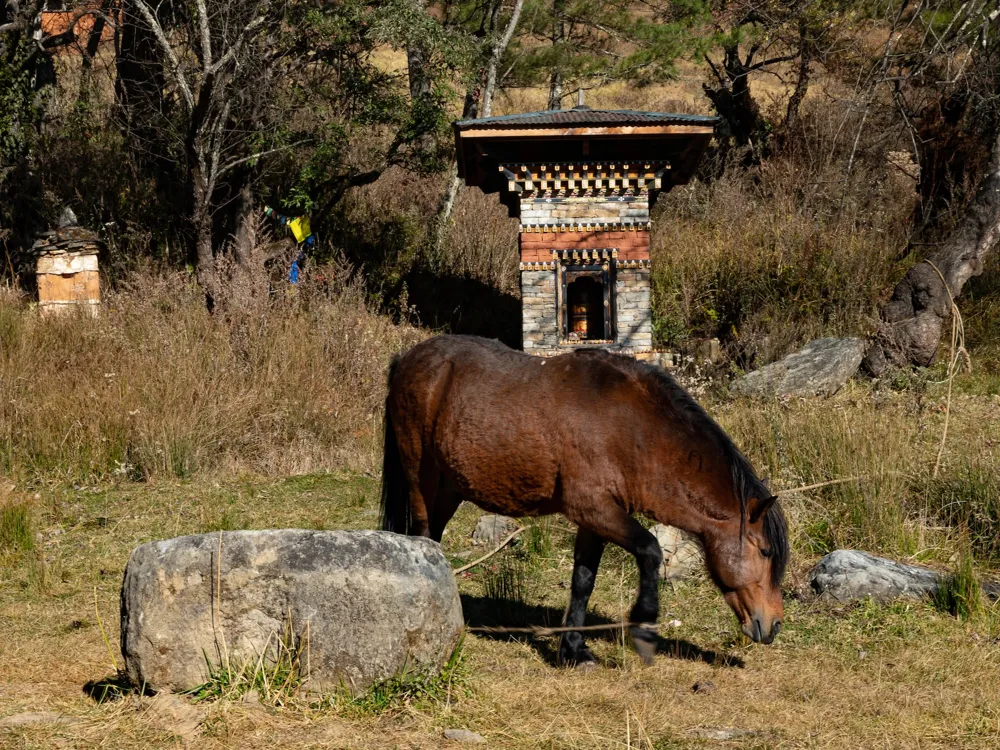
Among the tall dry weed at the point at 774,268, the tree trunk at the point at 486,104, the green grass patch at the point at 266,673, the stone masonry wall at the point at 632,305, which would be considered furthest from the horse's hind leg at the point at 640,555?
the tree trunk at the point at 486,104

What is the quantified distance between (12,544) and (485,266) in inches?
530

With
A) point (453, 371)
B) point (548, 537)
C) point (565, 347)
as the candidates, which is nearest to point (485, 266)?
point (565, 347)

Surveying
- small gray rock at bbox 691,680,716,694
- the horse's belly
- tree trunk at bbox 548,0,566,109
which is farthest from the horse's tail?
tree trunk at bbox 548,0,566,109

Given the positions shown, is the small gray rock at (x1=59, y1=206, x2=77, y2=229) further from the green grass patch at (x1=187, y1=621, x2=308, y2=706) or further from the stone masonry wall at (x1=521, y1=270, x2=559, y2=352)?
the green grass patch at (x1=187, y1=621, x2=308, y2=706)

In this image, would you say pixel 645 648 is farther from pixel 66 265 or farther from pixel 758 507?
pixel 66 265

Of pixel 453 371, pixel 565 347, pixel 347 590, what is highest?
pixel 453 371

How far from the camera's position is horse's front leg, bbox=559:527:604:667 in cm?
598

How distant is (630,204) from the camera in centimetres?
1605

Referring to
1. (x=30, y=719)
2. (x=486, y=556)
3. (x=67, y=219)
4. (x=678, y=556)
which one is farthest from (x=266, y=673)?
(x=67, y=219)

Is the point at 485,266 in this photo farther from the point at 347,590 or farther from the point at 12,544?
the point at 347,590

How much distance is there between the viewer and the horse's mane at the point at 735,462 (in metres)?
5.55

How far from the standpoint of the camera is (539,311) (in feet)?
53.0

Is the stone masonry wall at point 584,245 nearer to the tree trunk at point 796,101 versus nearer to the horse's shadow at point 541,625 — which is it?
the horse's shadow at point 541,625

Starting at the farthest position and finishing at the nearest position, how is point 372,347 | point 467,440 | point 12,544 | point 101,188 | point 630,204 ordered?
point 101,188, point 630,204, point 372,347, point 12,544, point 467,440
